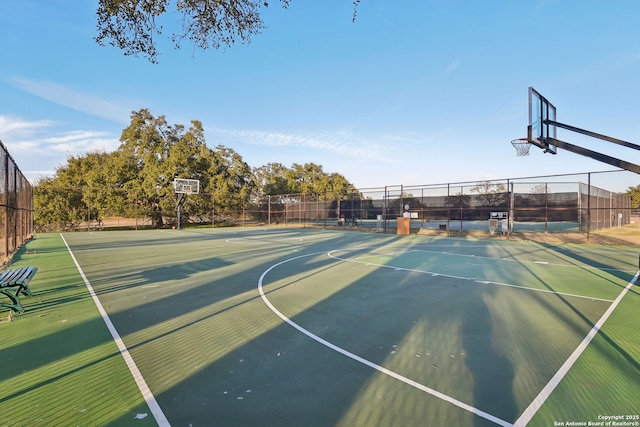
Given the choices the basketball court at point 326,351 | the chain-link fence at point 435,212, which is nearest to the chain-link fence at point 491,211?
the chain-link fence at point 435,212

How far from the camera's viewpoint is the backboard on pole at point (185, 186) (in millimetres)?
29688

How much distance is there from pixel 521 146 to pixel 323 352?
540 inches

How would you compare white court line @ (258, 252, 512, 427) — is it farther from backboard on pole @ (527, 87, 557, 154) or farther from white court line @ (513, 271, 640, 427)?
backboard on pole @ (527, 87, 557, 154)

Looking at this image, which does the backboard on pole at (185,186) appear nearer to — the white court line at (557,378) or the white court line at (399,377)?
the white court line at (399,377)

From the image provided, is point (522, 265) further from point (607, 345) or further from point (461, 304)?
point (607, 345)

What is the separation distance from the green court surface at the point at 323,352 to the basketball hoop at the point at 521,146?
687 centimetres

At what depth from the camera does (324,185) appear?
5731 cm

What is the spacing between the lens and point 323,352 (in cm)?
381

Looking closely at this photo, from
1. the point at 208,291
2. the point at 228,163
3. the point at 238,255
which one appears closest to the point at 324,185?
the point at 228,163

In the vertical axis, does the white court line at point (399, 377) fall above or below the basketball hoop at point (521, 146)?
below

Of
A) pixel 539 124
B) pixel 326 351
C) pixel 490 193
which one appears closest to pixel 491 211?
pixel 490 193

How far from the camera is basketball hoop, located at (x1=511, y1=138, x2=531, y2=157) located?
12847 mm

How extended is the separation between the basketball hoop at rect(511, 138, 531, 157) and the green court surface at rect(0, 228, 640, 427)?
22.5 ft

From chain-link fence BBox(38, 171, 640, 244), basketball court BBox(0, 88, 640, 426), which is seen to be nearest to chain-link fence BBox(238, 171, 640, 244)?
chain-link fence BBox(38, 171, 640, 244)
